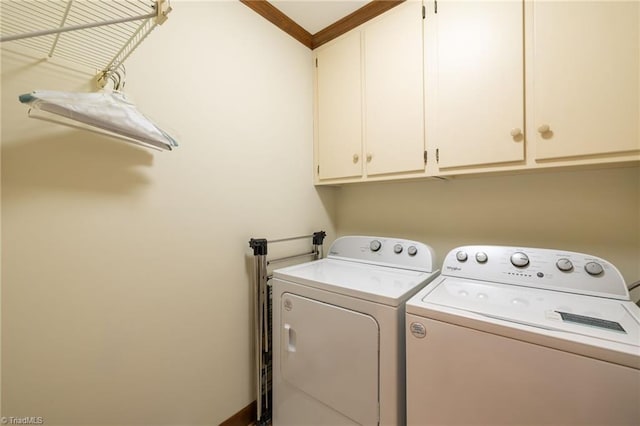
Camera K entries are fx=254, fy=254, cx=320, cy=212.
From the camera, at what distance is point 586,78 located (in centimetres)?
101

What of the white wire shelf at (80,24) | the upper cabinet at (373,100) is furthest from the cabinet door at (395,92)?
the white wire shelf at (80,24)

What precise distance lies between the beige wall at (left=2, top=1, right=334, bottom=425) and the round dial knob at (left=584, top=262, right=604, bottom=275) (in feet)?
4.89

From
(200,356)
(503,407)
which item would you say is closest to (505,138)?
(503,407)

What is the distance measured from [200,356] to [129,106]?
3.93 ft

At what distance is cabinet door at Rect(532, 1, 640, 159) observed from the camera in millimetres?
942

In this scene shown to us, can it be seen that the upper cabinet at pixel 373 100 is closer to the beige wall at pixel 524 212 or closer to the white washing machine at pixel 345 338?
the beige wall at pixel 524 212

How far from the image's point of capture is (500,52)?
1.18 meters

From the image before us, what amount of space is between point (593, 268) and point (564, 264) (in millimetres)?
89

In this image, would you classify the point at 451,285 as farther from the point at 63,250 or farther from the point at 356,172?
the point at 63,250

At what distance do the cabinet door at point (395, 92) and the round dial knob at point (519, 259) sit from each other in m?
0.62

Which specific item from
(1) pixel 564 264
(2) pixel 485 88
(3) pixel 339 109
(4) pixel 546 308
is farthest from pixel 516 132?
(3) pixel 339 109

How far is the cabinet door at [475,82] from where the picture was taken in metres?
1.15

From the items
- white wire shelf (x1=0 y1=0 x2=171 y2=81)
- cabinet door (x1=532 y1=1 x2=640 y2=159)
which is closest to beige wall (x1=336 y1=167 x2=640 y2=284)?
cabinet door (x1=532 y1=1 x2=640 y2=159)

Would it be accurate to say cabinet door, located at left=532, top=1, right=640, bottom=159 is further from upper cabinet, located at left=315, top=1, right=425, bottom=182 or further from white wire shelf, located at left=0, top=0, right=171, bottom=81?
white wire shelf, located at left=0, top=0, right=171, bottom=81
